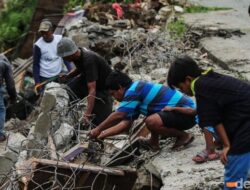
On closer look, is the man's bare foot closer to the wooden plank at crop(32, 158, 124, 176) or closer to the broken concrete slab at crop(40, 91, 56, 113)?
the wooden plank at crop(32, 158, 124, 176)

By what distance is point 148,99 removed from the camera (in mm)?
6699

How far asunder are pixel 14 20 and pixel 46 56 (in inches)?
290

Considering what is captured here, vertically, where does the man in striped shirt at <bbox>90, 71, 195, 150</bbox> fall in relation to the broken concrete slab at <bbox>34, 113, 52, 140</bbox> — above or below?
above

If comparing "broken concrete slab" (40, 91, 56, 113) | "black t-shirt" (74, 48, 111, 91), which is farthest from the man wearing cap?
"black t-shirt" (74, 48, 111, 91)

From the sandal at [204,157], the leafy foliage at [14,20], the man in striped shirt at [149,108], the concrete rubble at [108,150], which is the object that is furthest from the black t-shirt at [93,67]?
the leafy foliage at [14,20]

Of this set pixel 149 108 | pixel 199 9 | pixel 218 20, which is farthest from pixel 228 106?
pixel 199 9

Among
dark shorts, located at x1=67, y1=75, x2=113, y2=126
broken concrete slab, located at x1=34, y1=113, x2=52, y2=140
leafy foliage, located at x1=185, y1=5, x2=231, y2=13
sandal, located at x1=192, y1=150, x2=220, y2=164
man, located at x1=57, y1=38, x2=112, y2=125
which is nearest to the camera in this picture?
sandal, located at x1=192, y1=150, x2=220, y2=164

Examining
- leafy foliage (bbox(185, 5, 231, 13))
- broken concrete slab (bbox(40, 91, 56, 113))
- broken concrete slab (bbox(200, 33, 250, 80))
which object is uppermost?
broken concrete slab (bbox(40, 91, 56, 113))

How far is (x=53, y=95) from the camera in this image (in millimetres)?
8281

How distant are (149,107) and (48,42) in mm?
3227

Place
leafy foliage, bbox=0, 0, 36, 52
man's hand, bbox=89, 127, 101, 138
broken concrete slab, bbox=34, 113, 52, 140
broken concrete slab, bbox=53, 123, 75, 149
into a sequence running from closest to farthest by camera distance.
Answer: man's hand, bbox=89, 127, 101, 138 → broken concrete slab, bbox=53, 123, 75, 149 → broken concrete slab, bbox=34, 113, 52, 140 → leafy foliage, bbox=0, 0, 36, 52

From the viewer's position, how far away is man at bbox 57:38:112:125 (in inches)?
305

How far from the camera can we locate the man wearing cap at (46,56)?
9.45 metres

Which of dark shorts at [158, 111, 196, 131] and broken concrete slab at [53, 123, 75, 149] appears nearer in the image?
dark shorts at [158, 111, 196, 131]
